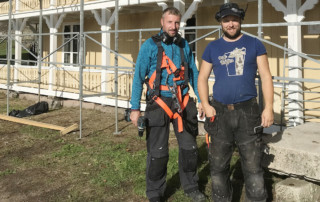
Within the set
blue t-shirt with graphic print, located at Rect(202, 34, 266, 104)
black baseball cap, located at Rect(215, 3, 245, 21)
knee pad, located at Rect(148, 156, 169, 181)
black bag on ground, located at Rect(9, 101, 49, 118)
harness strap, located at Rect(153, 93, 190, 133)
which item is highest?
black baseball cap, located at Rect(215, 3, 245, 21)

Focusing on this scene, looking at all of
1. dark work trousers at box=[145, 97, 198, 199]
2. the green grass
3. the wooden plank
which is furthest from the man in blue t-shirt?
the wooden plank

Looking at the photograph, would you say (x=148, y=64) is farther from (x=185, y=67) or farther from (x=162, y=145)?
(x=162, y=145)

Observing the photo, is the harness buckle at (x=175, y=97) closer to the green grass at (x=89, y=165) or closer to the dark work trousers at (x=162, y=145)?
the dark work trousers at (x=162, y=145)

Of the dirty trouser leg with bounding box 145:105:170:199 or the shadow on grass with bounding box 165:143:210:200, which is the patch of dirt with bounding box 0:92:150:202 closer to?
the shadow on grass with bounding box 165:143:210:200

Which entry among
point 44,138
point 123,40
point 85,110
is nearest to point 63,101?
point 85,110

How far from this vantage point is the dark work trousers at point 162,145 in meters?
3.41

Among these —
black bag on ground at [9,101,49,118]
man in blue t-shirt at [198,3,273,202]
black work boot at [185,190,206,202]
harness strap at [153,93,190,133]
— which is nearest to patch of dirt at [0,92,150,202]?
black bag on ground at [9,101,49,118]

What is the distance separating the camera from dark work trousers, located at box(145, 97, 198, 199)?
11.2 feet

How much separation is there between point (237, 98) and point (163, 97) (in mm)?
838

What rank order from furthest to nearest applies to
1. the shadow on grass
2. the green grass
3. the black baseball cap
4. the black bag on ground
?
the black bag on ground, the green grass, the shadow on grass, the black baseball cap

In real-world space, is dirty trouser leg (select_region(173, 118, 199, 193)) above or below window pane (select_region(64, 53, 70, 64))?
below

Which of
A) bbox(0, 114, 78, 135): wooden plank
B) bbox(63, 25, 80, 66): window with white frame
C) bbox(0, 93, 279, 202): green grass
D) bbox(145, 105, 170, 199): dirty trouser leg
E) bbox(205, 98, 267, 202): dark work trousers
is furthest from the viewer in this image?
bbox(63, 25, 80, 66): window with white frame

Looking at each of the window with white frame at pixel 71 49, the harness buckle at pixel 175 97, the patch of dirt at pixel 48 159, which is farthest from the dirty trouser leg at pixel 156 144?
the window with white frame at pixel 71 49

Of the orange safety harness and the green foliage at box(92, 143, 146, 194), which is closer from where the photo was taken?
the orange safety harness
